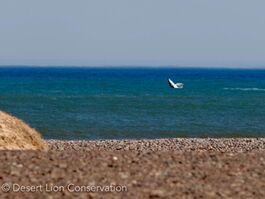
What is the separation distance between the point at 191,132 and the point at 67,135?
299 inches

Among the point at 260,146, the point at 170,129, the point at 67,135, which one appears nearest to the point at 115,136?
the point at 67,135

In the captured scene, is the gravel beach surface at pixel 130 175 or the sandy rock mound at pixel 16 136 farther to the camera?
the sandy rock mound at pixel 16 136

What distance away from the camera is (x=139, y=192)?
11.4 meters

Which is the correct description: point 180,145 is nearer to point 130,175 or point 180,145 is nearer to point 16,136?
point 16,136

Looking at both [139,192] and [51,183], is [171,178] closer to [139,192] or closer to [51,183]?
[139,192]

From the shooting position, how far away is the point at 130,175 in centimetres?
1236

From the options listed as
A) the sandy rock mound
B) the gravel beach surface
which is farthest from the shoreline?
the gravel beach surface

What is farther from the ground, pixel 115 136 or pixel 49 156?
pixel 49 156

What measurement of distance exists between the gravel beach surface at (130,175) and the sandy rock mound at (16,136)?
12.6ft

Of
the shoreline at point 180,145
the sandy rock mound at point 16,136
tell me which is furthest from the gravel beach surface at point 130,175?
the shoreline at point 180,145

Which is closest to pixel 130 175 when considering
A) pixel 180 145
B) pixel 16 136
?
pixel 16 136

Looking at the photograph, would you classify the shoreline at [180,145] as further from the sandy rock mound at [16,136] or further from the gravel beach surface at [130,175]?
the gravel beach surface at [130,175]

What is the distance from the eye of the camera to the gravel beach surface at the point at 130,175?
1145 cm

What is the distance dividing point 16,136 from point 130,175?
669 centimetres
